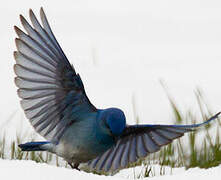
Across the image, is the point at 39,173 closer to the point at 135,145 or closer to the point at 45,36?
the point at 45,36

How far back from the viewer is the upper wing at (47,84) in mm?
4227

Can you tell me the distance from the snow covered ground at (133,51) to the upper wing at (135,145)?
0.10 m

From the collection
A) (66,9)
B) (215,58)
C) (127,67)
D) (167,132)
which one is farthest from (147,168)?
(66,9)

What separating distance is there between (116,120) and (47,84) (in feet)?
1.73

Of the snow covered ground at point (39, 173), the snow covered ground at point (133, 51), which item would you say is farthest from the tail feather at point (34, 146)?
the snow covered ground at point (39, 173)

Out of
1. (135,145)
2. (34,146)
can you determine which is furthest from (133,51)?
(34,146)

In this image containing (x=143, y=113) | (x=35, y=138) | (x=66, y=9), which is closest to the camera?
(x=35, y=138)

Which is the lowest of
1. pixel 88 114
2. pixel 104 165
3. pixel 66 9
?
pixel 104 165

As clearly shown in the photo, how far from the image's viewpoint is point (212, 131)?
5078 mm

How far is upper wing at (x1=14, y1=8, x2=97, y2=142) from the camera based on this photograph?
423 centimetres

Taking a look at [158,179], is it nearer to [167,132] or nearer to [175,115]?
[167,132]

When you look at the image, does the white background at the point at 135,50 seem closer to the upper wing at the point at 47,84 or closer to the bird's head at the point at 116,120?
the upper wing at the point at 47,84

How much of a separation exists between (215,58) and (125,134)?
2.74 metres

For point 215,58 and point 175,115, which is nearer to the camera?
point 175,115
